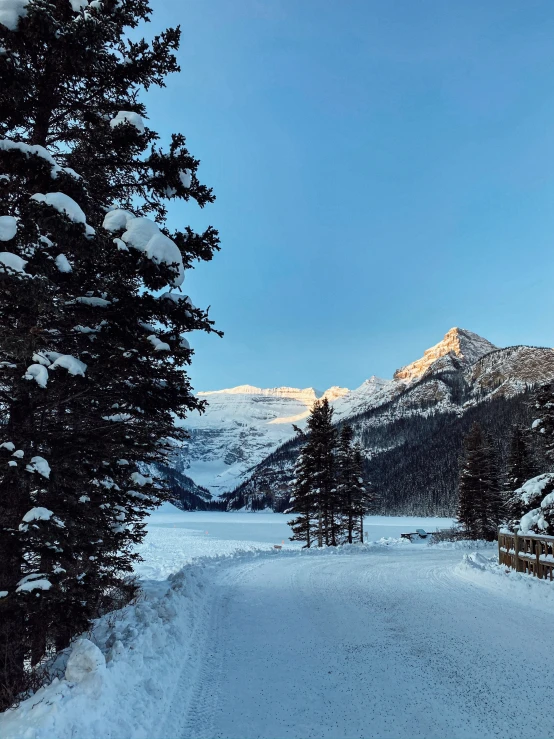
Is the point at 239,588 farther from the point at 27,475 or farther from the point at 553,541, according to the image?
the point at 27,475

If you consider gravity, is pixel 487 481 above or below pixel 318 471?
below

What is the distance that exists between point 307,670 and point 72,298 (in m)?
6.17

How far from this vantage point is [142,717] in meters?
4.36

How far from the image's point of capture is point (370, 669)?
6.09 meters

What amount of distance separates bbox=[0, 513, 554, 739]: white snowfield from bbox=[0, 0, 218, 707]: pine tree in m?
0.99

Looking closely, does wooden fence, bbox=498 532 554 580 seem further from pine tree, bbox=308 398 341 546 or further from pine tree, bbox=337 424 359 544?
pine tree, bbox=337 424 359 544

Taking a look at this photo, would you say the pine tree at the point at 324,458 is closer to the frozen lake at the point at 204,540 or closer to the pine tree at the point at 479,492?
the frozen lake at the point at 204,540

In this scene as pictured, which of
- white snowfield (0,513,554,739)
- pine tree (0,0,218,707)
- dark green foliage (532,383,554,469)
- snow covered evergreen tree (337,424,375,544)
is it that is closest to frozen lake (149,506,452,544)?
snow covered evergreen tree (337,424,375,544)

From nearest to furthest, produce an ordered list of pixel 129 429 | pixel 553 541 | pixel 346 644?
pixel 129 429
pixel 346 644
pixel 553 541

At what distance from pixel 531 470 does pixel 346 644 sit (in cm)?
3171

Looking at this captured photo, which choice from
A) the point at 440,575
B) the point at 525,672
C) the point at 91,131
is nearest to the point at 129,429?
the point at 91,131

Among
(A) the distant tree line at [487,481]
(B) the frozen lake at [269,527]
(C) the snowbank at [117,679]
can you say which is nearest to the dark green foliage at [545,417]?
(C) the snowbank at [117,679]

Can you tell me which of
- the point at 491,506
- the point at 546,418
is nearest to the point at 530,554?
the point at 546,418

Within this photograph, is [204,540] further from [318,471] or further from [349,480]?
[318,471]
